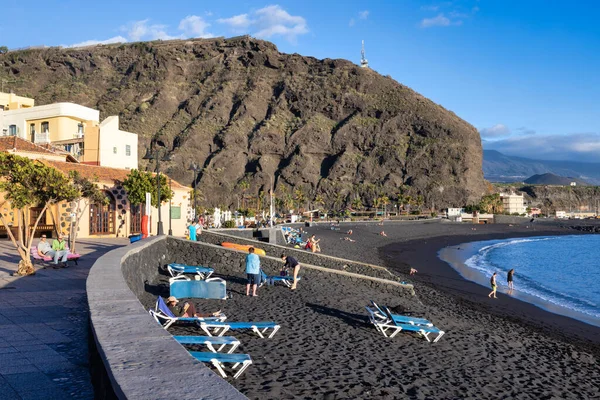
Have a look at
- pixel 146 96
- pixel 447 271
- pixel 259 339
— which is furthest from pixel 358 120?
pixel 259 339

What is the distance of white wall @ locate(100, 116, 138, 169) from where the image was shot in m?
37.0

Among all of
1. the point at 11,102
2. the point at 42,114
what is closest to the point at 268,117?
the point at 11,102

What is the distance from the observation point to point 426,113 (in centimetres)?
13425

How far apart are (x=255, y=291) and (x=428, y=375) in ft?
19.7

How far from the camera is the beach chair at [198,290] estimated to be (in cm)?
1152

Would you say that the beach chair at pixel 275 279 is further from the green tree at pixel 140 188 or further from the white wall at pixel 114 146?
the white wall at pixel 114 146

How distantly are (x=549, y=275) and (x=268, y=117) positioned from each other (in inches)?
4495

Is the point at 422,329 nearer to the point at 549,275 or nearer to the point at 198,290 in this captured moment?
the point at 198,290

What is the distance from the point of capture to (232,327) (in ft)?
29.8

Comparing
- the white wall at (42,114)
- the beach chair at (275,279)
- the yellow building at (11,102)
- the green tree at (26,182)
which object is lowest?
the beach chair at (275,279)

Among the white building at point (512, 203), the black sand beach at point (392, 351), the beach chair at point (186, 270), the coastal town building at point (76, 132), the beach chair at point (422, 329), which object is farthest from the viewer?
the white building at point (512, 203)

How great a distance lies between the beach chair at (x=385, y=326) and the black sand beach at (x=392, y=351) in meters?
0.17

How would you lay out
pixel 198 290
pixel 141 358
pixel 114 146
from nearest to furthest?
pixel 141 358 < pixel 198 290 < pixel 114 146

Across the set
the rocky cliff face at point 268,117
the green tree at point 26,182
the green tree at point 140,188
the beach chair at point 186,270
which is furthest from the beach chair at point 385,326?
the rocky cliff face at point 268,117
